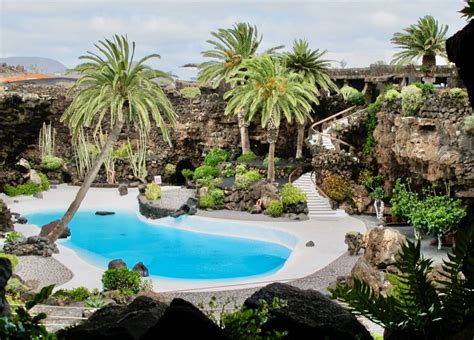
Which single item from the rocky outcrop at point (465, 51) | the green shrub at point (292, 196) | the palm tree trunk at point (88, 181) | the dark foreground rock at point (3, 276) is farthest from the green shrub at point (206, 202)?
the rocky outcrop at point (465, 51)

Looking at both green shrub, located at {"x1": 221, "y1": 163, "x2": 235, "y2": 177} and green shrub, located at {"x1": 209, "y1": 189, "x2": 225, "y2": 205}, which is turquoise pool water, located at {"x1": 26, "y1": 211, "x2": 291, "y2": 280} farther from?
green shrub, located at {"x1": 221, "y1": 163, "x2": 235, "y2": 177}

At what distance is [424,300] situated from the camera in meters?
2.79

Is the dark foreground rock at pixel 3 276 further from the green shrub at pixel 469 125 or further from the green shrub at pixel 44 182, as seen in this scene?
the green shrub at pixel 44 182

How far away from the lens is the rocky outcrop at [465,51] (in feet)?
9.96

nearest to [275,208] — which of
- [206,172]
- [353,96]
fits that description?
[206,172]

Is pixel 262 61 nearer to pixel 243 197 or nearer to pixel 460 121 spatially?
pixel 243 197

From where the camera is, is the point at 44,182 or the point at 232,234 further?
the point at 44,182

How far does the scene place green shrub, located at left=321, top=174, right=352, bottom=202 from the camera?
886 inches

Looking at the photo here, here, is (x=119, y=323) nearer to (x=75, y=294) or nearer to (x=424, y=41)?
(x=75, y=294)

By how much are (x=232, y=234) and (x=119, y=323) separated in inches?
705

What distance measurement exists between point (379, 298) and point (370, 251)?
11607 mm

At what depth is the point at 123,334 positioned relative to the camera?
110 inches

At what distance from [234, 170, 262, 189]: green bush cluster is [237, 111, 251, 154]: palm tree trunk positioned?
3.21 metres

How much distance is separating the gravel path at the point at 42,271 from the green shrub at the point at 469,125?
35.9 feet
